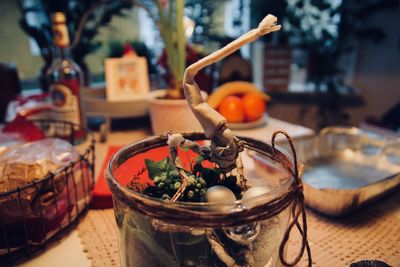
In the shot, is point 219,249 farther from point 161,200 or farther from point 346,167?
point 346,167

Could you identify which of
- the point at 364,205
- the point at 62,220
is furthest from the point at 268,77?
the point at 62,220

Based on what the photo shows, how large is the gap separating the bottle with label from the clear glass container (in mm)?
502

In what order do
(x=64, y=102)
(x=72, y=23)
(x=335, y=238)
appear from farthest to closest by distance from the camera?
(x=72, y=23), (x=64, y=102), (x=335, y=238)

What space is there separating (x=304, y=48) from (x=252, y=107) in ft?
3.51

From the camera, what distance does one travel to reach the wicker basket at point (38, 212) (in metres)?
0.41

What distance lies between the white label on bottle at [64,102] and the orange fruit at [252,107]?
17.9 inches

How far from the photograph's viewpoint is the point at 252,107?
0.91 m

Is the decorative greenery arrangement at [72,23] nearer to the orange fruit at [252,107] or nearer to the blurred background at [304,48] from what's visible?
the blurred background at [304,48]

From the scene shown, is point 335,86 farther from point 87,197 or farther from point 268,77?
point 87,197

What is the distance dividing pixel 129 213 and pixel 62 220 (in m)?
0.23

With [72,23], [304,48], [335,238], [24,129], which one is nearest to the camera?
[335,238]

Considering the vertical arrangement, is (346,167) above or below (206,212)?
below

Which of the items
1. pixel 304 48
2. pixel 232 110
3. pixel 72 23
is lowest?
pixel 232 110

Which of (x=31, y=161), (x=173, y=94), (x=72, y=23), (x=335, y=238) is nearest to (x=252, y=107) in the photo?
(x=173, y=94)
